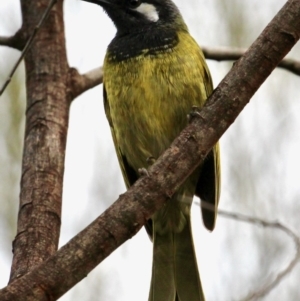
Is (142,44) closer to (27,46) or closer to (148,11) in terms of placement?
(148,11)

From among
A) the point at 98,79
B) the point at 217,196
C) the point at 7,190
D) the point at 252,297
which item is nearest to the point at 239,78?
the point at 252,297

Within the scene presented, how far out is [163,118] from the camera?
4.12m

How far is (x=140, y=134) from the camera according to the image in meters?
4.26

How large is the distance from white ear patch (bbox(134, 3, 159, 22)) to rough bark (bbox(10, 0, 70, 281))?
0.70m

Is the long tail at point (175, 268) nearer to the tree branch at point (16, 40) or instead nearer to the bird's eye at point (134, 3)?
the bird's eye at point (134, 3)

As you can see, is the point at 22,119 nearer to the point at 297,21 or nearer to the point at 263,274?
the point at 263,274

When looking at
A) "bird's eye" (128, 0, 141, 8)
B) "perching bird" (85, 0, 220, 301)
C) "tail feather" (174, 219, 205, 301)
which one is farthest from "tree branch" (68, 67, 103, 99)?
"tail feather" (174, 219, 205, 301)

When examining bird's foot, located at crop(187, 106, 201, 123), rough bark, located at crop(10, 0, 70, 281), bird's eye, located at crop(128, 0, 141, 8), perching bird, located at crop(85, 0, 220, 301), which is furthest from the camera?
bird's eye, located at crop(128, 0, 141, 8)

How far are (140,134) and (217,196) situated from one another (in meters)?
0.66

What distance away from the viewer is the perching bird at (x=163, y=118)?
407 cm

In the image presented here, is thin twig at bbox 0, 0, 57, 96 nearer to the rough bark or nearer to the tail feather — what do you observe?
the rough bark

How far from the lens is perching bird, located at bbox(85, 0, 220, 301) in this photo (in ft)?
13.4

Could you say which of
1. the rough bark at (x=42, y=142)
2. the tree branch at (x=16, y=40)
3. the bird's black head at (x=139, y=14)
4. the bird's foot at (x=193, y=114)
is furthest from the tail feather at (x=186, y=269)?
the tree branch at (x=16, y=40)

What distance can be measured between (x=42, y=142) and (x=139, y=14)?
129 cm
